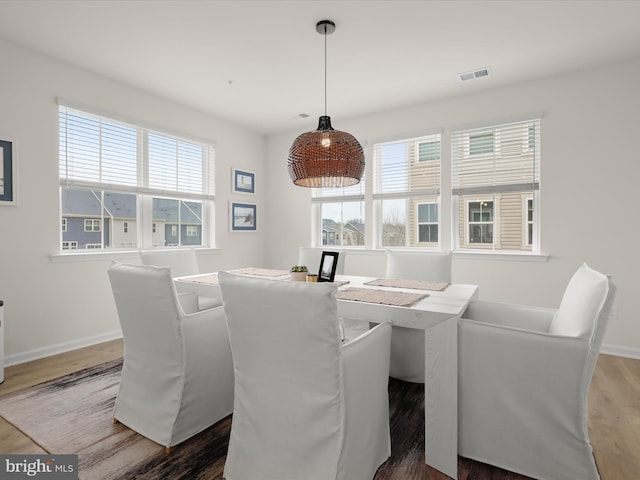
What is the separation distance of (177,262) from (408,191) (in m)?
2.72

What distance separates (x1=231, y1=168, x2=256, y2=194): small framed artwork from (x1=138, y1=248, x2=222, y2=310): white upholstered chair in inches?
69.4

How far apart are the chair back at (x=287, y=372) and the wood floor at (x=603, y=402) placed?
66cm

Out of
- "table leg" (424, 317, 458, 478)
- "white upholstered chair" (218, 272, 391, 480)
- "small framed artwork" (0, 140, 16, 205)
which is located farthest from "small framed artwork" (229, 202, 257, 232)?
"table leg" (424, 317, 458, 478)

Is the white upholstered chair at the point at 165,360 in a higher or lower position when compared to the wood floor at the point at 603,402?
higher

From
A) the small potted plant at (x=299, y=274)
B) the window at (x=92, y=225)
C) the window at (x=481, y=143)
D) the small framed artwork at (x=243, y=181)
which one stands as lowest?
the small potted plant at (x=299, y=274)

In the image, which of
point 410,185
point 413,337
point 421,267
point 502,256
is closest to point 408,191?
point 410,185

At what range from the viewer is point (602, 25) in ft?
8.64

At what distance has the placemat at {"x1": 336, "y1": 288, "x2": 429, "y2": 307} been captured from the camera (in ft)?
6.34

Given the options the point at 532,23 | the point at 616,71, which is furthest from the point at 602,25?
the point at 616,71

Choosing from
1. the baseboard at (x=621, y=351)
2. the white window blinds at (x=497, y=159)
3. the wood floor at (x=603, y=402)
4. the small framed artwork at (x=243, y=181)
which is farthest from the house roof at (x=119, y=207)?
the baseboard at (x=621, y=351)

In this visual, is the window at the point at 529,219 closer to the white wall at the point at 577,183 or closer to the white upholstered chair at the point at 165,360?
the white wall at the point at 577,183

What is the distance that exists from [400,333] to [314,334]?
150cm

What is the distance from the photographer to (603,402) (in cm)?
234

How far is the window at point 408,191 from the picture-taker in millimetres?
4211
